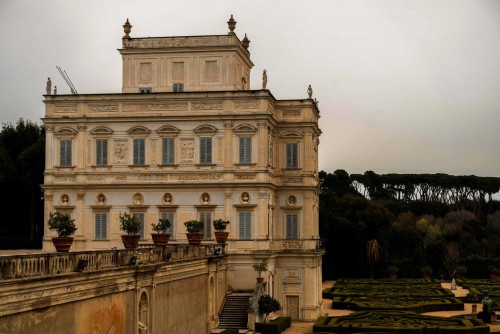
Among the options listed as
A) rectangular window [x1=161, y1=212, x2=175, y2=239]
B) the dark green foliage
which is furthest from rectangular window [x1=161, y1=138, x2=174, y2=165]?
the dark green foliage

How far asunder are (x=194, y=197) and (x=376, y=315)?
11.1 metres

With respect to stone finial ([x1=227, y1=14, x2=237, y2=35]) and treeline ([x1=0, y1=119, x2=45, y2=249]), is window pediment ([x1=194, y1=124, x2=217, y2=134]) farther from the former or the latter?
treeline ([x1=0, y1=119, x2=45, y2=249])

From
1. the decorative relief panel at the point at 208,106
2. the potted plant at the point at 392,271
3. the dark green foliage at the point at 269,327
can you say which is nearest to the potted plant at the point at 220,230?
the dark green foliage at the point at 269,327

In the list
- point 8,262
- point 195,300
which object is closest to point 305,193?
point 195,300

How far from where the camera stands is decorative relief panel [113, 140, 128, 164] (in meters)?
46.0

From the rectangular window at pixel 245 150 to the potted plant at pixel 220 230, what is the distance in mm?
3481

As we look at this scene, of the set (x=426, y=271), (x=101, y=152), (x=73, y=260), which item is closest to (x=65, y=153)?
(x=101, y=152)

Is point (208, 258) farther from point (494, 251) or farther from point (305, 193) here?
point (494, 251)

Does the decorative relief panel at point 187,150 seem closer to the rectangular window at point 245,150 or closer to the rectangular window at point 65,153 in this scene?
the rectangular window at point 245,150

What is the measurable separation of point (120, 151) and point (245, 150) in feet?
20.5

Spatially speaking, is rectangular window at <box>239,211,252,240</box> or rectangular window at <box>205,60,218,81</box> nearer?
rectangular window at <box>239,211,252,240</box>

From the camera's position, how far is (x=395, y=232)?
84.0 meters

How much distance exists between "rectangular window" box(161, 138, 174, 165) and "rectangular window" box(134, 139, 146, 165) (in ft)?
3.17

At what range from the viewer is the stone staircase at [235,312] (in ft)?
132
